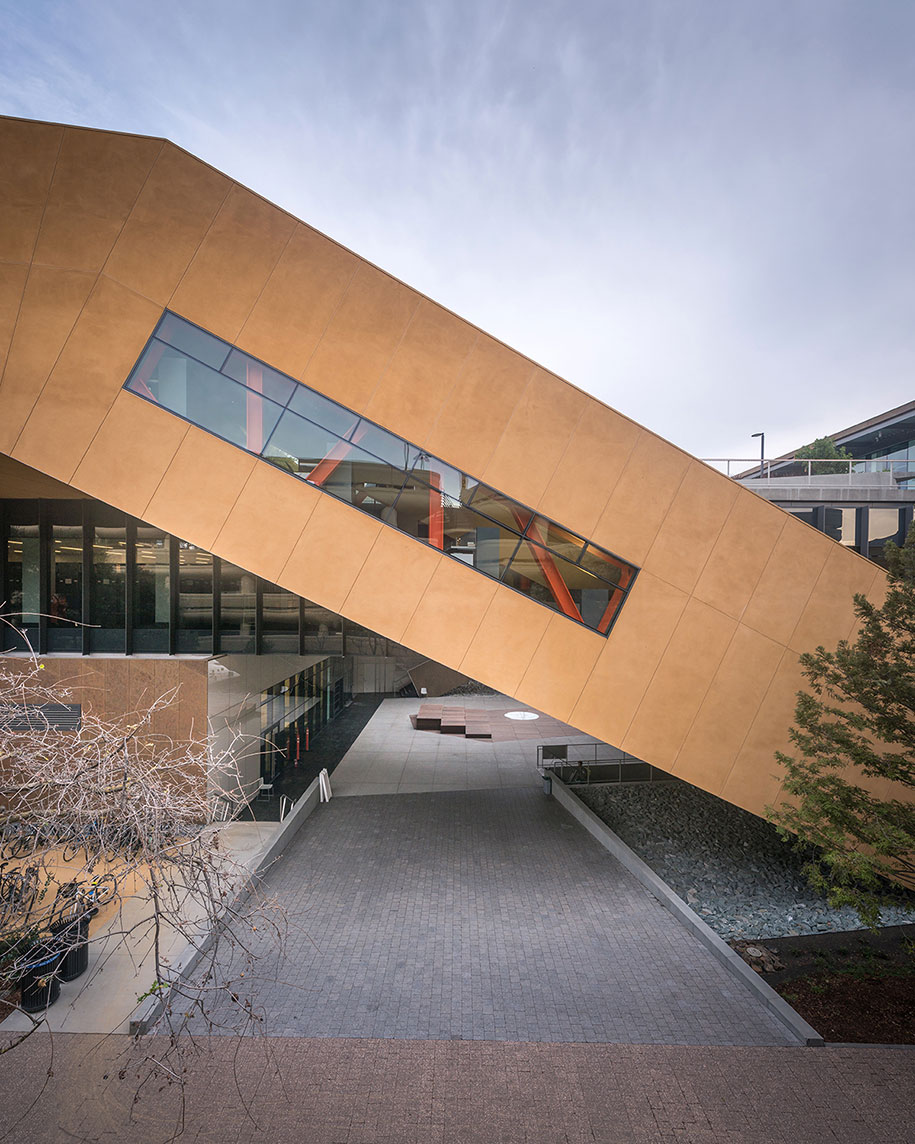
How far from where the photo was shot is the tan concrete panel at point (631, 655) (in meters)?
11.9

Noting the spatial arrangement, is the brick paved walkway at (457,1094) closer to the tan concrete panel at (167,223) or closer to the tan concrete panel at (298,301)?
the tan concrete panel at (298,301)

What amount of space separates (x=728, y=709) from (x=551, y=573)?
430 cm

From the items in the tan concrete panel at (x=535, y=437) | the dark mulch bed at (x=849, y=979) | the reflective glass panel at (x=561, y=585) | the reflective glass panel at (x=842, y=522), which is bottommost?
the dark mulch bed at (x=849, y=979)

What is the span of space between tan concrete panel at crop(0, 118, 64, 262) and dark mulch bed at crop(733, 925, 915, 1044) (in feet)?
56.0

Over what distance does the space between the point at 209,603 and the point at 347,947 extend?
29.7 ft

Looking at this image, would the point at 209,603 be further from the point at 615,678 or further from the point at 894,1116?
the point at 894,1116

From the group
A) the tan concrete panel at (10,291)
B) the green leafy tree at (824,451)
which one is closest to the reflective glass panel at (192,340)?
the tan concrete panel at (10,291)

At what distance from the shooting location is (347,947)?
967 centimetres

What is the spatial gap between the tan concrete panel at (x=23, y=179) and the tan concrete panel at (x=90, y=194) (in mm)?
139

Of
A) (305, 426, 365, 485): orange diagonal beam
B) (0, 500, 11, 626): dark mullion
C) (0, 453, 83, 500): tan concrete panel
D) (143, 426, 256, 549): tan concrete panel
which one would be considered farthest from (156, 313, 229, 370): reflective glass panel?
(0, 500, 11, 626): dark mullion

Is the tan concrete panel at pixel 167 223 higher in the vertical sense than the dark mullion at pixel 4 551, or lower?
higher

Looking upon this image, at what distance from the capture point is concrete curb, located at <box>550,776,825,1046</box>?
7.88 m

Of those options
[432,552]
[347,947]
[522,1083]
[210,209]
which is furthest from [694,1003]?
[210,209]

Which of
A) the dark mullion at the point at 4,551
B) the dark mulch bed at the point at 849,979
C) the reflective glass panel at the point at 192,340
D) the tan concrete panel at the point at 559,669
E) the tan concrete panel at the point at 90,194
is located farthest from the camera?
the dark mullion at the point at 4,551
